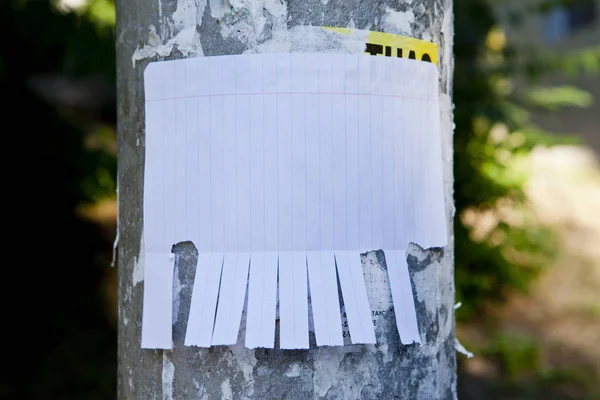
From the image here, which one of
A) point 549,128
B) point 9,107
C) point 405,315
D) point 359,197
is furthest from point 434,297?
point 549,128

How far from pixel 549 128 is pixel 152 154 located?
351 inches

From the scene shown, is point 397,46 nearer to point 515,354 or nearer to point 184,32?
point 184,32

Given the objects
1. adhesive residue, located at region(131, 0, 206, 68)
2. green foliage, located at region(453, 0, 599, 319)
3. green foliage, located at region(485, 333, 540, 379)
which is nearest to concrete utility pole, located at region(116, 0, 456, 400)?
adhesive residue, located at region(131, 0, 206, 68)

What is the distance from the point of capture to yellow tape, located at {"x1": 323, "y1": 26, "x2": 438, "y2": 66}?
1.01 m

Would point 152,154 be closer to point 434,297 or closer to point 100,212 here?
point 434,297

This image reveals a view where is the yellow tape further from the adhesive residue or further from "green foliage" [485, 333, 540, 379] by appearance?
"green foliage" [485, 333, 540, 379]

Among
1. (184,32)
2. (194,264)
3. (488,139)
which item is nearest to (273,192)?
(194,264)

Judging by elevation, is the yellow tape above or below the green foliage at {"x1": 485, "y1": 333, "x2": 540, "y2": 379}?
above

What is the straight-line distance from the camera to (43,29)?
148 inches

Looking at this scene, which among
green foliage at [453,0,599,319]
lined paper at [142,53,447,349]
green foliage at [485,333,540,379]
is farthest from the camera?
green foliage at [485,333,540,379]

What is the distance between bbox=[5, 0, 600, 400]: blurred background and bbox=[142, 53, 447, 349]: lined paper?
3.31 meters

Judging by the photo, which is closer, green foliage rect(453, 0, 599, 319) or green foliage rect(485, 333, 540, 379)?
green foliage rect(453, 0, 599, 319)

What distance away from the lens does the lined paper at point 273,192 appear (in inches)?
37.9

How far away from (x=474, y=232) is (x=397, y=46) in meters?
4.80
